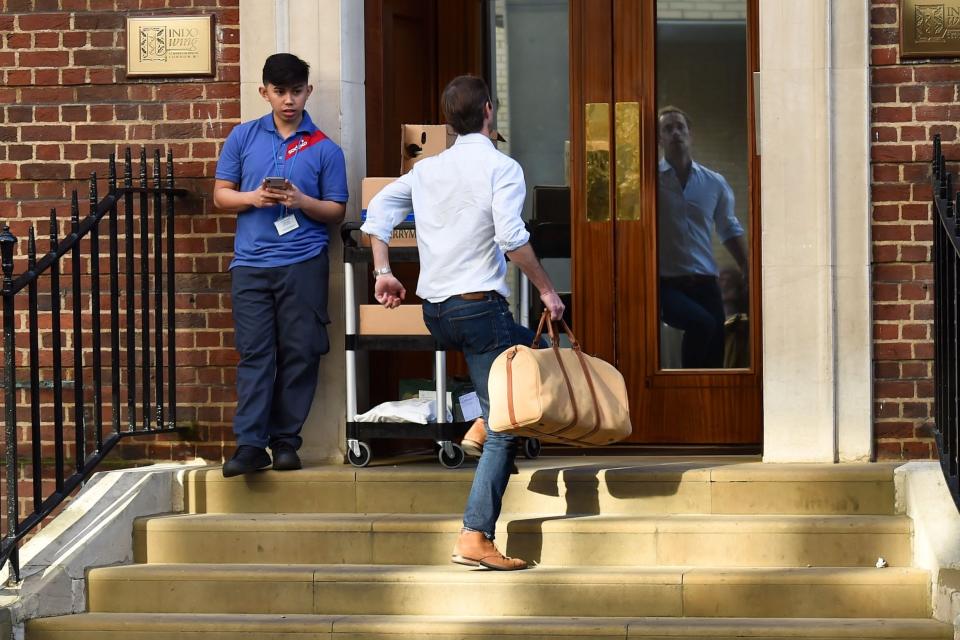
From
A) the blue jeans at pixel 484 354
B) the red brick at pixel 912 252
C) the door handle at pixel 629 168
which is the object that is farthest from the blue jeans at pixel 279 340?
the red brick at pixel 912 252

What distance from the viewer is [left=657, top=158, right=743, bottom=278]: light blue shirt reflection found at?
274 inches

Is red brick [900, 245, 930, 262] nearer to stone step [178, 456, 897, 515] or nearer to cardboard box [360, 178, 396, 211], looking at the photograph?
stone step [178, 456, 897, 515]

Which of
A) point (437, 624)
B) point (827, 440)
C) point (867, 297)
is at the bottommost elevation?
point (437, 624)

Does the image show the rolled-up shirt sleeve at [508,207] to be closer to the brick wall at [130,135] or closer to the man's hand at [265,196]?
the man's hand at [265,196]

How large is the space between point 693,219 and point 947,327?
1.87 meters

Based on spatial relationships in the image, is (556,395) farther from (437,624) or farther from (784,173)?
(784,173)

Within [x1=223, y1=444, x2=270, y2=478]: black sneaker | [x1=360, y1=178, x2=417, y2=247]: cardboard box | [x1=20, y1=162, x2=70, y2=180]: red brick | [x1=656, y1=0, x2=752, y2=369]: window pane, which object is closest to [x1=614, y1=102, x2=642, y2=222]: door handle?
[x1=656, y1=0, x2=752, y2=369]: window pane

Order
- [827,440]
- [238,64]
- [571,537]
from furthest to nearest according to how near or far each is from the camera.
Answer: [238,64], [827,440], [571,537]

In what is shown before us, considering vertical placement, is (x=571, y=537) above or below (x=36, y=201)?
below

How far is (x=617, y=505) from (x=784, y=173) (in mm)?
1498

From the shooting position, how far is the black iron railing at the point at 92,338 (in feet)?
18.2

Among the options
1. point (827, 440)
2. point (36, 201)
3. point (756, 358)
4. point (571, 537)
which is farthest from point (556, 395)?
point (36, 201)

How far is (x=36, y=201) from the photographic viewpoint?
6.75m

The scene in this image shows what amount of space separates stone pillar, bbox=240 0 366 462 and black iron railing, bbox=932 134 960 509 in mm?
2427
